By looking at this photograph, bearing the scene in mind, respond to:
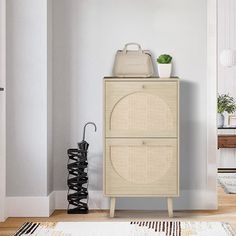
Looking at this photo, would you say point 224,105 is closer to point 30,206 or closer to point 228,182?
point 228,182

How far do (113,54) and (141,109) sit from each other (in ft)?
1.97

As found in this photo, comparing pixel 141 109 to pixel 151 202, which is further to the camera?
pixel 151 202

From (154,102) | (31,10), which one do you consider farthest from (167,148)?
(31,10)

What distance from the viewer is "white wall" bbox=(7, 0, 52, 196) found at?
4816 mm

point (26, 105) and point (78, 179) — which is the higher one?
point (26, 105)

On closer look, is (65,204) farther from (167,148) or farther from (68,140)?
(167,148)

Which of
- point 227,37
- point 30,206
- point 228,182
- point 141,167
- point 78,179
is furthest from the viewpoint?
point 227,37

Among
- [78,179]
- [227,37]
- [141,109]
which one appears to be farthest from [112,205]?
[227,37]

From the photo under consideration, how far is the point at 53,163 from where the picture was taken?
5105 millimetres

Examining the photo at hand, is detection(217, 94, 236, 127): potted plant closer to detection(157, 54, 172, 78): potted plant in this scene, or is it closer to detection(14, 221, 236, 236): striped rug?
detection(157, 54, 172, 78): potted plant

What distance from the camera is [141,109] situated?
4.70 m

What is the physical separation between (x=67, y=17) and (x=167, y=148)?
127cm

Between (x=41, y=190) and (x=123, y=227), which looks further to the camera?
(x=41, y=190)

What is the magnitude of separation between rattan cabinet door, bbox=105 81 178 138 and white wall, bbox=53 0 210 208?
0.39 m
